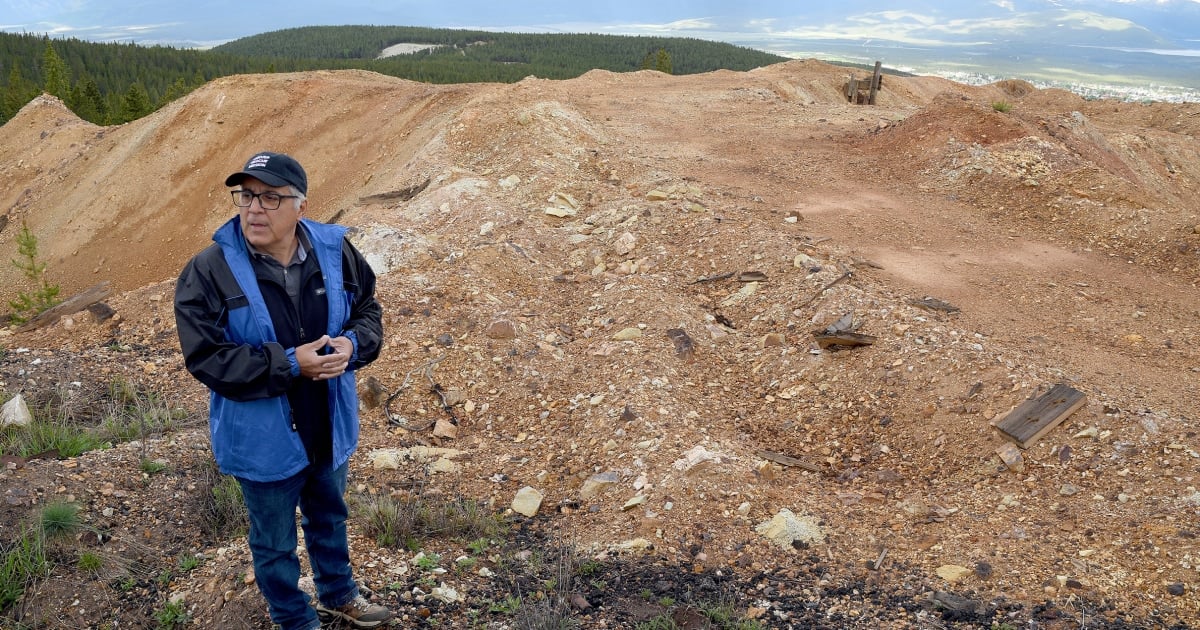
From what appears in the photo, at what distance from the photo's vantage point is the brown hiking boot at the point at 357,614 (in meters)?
3.45

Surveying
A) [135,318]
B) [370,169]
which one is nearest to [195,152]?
[370,169]

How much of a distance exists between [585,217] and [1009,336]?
212 inches

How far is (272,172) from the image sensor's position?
9.58ft

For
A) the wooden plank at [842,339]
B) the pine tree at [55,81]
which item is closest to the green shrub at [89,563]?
the wooden plank at [842,339]

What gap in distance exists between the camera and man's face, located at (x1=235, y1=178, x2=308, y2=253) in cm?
292

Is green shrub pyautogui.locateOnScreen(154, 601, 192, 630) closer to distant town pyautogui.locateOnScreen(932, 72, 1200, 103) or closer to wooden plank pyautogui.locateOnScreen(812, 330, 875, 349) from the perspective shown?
wooden plank pyautogui.locateOnScreen(812, 330, 875, 349)

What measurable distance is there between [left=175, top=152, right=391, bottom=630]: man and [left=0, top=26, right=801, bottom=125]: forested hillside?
48624mm

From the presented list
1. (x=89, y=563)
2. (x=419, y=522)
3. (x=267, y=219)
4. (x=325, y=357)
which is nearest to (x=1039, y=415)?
(x=419, y=522)

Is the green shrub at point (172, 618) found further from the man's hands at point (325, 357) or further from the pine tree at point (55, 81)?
the pine tree at point (55, 81)

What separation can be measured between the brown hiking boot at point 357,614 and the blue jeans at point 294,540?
3cm

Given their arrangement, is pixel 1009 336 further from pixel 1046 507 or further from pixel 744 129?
pixel 744 129

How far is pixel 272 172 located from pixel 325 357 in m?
0.76

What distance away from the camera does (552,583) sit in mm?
3916

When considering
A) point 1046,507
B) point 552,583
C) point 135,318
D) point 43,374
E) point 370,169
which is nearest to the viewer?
point 552,583
